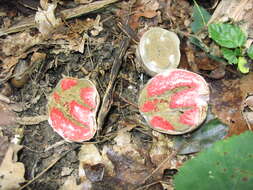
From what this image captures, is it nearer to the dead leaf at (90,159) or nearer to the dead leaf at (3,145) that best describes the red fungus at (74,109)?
the dead leaf at (90,159)

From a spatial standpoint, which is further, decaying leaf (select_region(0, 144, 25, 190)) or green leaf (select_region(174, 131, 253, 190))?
decaying leaf (select_region(0, 144, 25, 190))

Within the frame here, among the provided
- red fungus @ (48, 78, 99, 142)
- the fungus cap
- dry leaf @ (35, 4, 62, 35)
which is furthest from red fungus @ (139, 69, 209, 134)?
dry leaf @ (35, 4, 62, 35)

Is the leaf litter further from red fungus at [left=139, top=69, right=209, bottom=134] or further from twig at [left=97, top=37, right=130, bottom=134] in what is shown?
red fungus at [left=139, top=69, right=209, bottom=134]

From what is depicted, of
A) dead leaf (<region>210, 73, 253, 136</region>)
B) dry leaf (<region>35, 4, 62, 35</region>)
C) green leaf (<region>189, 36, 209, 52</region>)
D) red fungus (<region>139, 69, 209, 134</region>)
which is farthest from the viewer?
dry leaf (<region>35, 4, 62, 35</region>)

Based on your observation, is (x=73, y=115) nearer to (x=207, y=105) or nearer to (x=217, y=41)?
(x=207, y=105)

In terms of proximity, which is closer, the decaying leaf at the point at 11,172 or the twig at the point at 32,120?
the decaying leaf at the point at 11,172

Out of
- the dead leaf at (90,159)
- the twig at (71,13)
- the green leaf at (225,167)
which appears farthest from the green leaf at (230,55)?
the dead leaf at (90,159)

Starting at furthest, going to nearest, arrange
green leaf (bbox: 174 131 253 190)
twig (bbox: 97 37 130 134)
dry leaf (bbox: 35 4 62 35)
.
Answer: dry leaf (bbox: 35 4 62 35), twig (bbox: 97 37 130 134), green leaf (bbox: 174 131 253 190)
